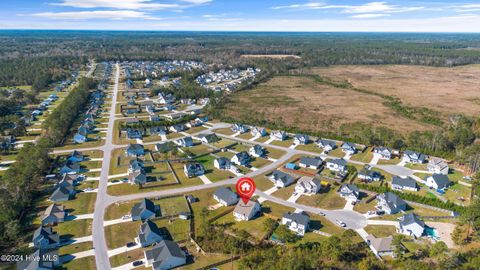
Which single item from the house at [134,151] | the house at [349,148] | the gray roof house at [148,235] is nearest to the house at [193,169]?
the house at [134,151]

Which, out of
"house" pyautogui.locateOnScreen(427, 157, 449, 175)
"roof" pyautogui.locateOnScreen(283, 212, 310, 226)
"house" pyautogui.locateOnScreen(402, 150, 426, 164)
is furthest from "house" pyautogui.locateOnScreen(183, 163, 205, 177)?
"house" pyautogui.locateOnScreen(427, 157, 449, 175)

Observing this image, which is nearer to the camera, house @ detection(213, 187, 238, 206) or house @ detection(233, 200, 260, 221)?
house @ detection(233, 200, 260, 221)

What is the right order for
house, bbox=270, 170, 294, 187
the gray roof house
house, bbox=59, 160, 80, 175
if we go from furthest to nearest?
1. house, bbox=59, 160, 80, 175
2. house, bbox=270, 170, 294, 187
3. the gray roof house

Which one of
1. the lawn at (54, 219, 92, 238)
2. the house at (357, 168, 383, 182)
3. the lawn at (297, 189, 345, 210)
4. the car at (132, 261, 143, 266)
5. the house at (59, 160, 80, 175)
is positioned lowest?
the lawn at (297, 189, 345, 210)

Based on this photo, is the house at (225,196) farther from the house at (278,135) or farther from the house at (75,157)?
the house at (75,157)

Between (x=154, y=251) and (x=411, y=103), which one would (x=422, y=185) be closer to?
(x=154, y=251)

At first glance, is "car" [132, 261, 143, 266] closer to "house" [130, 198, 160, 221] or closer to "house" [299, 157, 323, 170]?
"house" [130, 198, 160, 221]
